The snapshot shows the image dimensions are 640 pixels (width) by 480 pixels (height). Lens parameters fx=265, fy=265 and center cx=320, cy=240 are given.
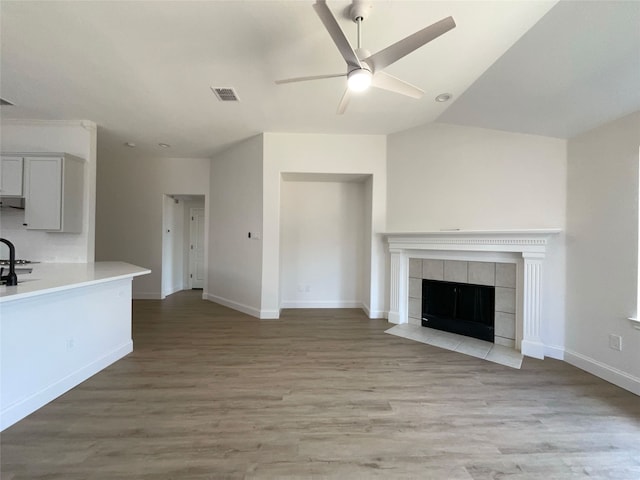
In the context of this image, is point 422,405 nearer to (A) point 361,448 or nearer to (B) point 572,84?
(A) point 361,448

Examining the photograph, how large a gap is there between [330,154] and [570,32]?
2.74m

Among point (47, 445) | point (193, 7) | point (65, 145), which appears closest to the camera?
point (47, 445)

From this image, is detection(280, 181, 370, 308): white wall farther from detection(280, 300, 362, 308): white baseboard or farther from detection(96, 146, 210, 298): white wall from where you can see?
detection(96, 146, 210, 298): white wall

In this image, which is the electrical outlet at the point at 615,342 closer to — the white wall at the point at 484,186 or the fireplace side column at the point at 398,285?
the white wall at the point at 484,186

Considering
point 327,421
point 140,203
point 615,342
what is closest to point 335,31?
point 327,421

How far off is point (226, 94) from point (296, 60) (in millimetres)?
1011

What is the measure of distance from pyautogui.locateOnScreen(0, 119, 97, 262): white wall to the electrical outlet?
5969 mm

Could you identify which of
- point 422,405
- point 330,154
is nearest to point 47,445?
point 422,405

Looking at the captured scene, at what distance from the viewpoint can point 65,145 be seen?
11.8 feet

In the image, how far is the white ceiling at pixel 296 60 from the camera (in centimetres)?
180

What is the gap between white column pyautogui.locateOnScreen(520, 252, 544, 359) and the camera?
111 inches

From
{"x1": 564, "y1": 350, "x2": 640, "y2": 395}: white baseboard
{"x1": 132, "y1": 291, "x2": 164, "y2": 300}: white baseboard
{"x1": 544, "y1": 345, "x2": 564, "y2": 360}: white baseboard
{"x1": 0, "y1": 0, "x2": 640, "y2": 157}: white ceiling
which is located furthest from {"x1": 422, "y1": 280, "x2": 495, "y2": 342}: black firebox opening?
{"x1": 132, "y1": 291, "x2": 164, "y2": 300}: white baseboard

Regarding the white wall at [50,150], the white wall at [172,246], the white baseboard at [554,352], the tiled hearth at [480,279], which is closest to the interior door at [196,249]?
the white wall at [172,246]

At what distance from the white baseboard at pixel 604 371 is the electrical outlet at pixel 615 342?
184mm
